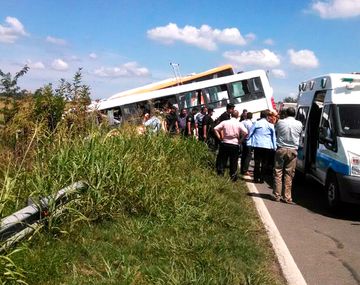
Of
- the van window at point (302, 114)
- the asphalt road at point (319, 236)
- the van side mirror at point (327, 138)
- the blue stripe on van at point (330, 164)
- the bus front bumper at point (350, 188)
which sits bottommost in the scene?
the asphalt road at point (319, 236)

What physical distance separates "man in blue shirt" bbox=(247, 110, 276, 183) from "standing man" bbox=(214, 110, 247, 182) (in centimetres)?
56

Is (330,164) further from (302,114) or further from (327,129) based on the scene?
(302,114)

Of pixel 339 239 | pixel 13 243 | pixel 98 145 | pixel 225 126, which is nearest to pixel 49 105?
pixel 98 145

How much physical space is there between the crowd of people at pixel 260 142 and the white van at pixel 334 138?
2.09ft

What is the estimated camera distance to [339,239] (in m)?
6.96

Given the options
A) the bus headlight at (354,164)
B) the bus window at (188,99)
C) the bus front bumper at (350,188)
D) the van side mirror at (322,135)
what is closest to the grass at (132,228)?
the bus front bumper at (350,188)

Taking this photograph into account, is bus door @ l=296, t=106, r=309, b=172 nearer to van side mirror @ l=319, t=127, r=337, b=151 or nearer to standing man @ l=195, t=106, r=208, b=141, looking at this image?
van side mirror @ l=319, t=127, r=337, b=151

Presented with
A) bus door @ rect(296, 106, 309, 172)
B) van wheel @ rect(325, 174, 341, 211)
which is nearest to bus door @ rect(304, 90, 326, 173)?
bus door @ rect(296, 106, 309, 172)

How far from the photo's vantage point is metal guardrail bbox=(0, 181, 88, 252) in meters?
4.40

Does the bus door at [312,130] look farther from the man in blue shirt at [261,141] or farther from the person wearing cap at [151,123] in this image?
the person wearing cap at [151,123]

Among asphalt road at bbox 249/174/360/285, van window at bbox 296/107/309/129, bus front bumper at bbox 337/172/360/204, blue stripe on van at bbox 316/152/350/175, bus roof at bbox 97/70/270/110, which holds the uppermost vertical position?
bus roof at bbox 97/70/270/110

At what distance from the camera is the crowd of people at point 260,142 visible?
9.59 m

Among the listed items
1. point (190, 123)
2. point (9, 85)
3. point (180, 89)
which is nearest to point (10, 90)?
point (9, 85)

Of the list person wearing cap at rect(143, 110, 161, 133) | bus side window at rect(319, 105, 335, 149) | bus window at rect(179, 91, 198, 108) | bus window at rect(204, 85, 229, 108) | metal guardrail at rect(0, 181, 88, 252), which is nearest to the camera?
metal guardrail at rect(0, 181, 88, 252)
